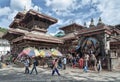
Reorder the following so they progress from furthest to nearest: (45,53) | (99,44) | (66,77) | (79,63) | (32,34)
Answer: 1. (32,34)
2. (45,53)
3. (79,63)
4. (99,44)
5. (66,77)

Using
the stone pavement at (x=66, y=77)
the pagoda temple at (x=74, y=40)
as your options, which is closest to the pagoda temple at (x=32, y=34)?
the pagoda temple at (x=74, y=40)

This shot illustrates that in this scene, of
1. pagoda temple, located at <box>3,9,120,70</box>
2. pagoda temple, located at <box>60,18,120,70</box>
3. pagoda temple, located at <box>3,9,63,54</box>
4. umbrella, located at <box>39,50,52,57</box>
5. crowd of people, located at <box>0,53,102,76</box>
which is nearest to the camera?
crowd of people, located at <box>0,53,102,76</box>

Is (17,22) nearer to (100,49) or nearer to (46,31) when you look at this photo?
(46,31)

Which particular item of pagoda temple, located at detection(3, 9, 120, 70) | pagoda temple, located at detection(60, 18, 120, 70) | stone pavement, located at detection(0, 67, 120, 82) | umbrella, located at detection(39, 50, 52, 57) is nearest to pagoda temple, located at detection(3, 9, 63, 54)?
pagoda temple, located at detection(3, 9, 120, 70)

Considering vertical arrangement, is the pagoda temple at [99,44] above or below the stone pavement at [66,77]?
above

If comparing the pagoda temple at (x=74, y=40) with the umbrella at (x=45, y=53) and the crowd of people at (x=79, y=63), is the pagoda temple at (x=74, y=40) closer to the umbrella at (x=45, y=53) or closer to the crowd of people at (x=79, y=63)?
the crowd of people at (x=79, y=63)

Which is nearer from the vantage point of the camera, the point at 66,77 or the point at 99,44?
the point at 66,77

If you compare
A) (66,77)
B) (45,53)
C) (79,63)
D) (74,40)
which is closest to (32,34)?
(45,53)

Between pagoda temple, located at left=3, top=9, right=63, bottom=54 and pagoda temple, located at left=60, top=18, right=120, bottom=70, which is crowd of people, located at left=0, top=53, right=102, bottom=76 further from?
pagoda temple, located at left=3, top=9, right=63, bottom=54

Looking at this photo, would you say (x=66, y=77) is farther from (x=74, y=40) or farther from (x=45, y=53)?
(x=74, y=40)

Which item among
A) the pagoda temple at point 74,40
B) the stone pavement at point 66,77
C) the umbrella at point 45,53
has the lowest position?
the stone pavement at point 66,77

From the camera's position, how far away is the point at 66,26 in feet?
129

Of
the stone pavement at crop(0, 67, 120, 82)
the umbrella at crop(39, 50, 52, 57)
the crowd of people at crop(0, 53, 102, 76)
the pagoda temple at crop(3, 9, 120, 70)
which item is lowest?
the stone pavement at crop(0, 67, 120, 82)

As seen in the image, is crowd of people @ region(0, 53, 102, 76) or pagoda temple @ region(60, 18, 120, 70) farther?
pagoda temple @ region(60, 18, 120, 70)
